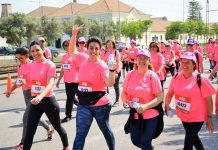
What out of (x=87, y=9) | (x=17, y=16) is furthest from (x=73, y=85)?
(x=87, y=9)

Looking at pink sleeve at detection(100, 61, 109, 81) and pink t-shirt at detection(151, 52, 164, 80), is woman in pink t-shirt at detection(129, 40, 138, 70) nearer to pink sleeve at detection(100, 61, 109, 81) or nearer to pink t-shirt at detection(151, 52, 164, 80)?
pink t-shirt at detection(151, 52, 164, 80)

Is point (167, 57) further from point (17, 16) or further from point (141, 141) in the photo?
point (17, 16)

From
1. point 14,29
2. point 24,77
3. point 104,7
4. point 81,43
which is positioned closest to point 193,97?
point 24,77

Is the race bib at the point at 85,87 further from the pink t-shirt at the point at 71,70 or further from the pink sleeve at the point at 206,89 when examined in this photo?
the pink t-shirt at the point at 71,70

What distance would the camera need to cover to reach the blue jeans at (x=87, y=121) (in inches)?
170

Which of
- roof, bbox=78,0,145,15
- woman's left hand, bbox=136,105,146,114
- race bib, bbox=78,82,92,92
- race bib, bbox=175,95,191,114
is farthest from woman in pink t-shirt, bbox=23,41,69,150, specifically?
roof, bbox=78,0,145,15

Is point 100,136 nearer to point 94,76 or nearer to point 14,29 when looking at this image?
point 94,76

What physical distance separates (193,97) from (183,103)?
16 centimetres

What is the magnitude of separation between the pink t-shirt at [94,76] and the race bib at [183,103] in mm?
976

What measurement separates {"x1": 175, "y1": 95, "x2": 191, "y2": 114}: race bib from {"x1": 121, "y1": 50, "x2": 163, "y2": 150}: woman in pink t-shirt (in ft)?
0.98

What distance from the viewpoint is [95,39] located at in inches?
179

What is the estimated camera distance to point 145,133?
4.08 metres

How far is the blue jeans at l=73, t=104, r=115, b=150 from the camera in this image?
170 inches

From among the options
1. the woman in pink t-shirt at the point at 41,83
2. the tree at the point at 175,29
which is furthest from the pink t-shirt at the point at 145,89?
the tree at the point at 175,29
